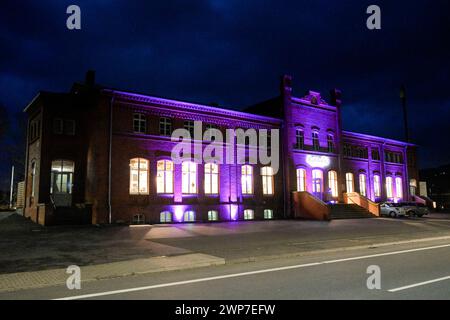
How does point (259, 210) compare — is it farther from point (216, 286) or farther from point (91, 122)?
point (216, 286)

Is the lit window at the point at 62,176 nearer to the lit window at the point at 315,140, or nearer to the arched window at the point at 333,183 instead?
the lit window at the point at 315,140

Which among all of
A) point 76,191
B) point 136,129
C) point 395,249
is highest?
point 136,129

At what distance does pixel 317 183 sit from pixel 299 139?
4545 mm

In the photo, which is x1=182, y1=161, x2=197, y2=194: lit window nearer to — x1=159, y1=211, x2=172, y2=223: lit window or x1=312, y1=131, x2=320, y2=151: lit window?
x1=159, y1=211, x2=172, y2=223: lit window

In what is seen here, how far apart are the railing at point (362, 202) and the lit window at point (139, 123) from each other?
2087 centimetres

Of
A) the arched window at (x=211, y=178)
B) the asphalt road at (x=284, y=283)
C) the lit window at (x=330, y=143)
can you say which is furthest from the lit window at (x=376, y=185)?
the asphalt road at (x=284, y=283)

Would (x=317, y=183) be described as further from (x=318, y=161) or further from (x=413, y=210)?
(x=413, y=210)

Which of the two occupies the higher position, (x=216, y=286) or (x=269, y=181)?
(x=269, y=181)

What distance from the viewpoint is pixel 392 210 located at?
35.9 meters

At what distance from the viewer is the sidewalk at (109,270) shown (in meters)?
8.41

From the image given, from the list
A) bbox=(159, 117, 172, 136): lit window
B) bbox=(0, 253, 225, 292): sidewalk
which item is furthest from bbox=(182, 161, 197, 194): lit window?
bbox=(0, 253, 225, 292): sidewalk

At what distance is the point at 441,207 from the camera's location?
5134 centimetres
